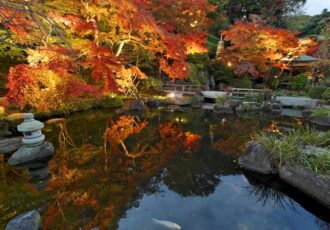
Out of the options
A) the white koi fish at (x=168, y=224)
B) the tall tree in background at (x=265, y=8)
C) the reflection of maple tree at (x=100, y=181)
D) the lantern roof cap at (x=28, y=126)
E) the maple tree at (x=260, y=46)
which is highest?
the tall tree in background at (x=265, y=8)

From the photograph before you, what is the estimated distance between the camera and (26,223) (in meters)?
3.93

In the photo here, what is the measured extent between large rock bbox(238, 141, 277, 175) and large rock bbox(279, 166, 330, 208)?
1.49 ft

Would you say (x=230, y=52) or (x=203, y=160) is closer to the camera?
(x=203, y=160)

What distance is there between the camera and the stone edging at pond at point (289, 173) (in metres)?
5.04

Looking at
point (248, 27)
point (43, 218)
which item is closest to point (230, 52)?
point (248, 27)

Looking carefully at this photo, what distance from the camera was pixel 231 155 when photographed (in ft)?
25.5

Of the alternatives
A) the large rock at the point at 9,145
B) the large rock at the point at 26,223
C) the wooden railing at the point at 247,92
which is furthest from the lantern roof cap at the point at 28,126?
the wooden railing at the point at 247,92

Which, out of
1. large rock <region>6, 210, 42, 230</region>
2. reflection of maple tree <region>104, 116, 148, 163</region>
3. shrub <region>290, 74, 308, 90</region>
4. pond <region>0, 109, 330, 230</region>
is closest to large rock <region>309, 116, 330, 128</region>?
pond <region>0, 109, 330, 230</region>

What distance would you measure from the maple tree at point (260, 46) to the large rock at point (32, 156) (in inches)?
634

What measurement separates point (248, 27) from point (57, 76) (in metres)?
14.1

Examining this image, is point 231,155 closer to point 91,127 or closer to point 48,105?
point 91,127

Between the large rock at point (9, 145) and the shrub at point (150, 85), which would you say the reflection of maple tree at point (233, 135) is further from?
the shrub at point (150, 85)

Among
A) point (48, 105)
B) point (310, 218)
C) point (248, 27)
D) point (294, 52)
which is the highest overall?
point (248, 27)

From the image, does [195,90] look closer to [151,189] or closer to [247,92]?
[247,92]
